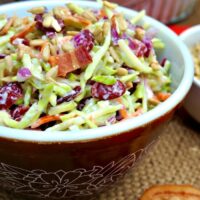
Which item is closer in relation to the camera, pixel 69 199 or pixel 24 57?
pixel 24 57

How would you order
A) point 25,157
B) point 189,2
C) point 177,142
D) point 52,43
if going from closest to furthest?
1. point 25,157
2. point 52,43
3. point 177,142
4. point 189,2

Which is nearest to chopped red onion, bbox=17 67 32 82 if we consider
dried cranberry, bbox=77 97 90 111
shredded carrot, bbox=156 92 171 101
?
dried cranberry, bbox=77 97 90 111

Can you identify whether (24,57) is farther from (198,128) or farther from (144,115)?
(198,128)

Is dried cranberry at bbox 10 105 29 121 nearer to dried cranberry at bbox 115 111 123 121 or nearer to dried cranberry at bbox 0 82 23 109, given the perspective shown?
dried cranberry at bbox 0 82 23 109

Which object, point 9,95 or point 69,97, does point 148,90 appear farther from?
point 9,95

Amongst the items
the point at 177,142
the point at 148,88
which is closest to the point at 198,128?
the point at 177,142

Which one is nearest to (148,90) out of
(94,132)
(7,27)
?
(94,132)

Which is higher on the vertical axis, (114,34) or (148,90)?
(114,34)

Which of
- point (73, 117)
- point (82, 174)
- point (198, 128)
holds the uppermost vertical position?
point (73, 117)
